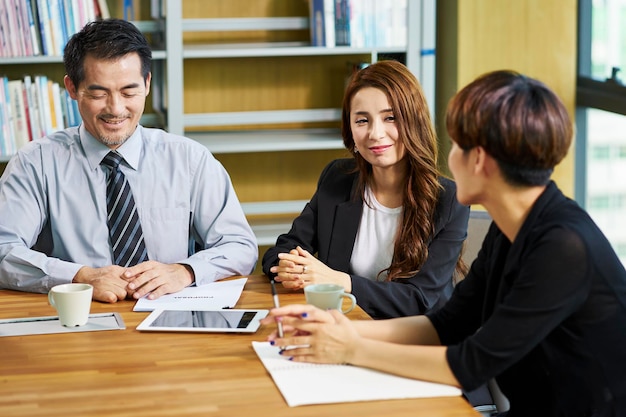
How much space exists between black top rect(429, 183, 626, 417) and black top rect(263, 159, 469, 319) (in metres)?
0.56

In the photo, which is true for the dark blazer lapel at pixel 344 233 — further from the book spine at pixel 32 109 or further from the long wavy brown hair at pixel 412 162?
the book spine at pixel 32 109

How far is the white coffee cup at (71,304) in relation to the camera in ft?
5.87

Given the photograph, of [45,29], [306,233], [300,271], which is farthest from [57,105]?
[300,271]

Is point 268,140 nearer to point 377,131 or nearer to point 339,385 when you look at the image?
point 377,131

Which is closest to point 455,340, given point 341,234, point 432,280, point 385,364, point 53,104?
point 385,364

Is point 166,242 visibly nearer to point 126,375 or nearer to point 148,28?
point 126,375

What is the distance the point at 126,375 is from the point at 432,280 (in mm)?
939

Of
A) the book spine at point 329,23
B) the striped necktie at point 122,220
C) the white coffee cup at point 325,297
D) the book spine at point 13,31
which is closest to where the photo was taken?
the white coffee cup at point 325,297

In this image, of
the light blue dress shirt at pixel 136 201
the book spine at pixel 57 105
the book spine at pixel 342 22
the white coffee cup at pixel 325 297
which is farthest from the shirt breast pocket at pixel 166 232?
the book spine at pixel 342 22

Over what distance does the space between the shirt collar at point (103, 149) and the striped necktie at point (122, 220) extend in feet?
0.05

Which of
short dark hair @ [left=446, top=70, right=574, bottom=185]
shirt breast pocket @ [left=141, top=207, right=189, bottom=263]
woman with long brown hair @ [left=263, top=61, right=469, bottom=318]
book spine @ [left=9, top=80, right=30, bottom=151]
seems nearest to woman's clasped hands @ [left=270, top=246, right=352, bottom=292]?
woman with long brown hair @ [left=263, top=61, right=469, bottom=318]

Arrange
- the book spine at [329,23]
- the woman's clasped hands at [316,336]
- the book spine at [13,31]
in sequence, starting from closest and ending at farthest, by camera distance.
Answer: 1. the woman's clasped hands at [316,336]
2. the book spine at [13,31]
3. the book spine at [329,23]

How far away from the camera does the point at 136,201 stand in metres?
2.41

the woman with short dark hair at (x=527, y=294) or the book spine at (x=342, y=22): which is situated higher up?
the book spine at (x=342, y=22)
